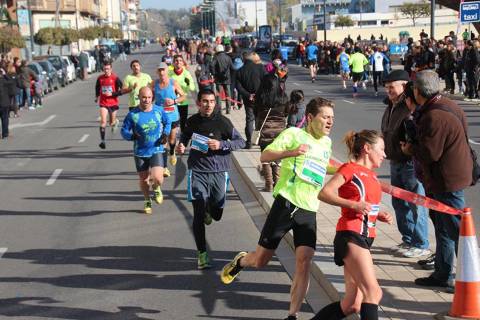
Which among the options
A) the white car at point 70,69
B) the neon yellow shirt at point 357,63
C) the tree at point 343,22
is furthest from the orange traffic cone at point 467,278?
the tree at point 343,22

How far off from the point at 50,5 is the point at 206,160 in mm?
92255

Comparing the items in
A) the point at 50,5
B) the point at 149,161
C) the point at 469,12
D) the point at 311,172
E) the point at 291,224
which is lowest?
the point at 149,161

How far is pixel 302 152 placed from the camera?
586cm

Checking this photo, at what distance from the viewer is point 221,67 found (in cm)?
2230

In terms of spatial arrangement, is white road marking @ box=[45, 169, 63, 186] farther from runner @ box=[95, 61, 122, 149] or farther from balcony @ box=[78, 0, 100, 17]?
balcony @ box=[78, 0, 100, 17]

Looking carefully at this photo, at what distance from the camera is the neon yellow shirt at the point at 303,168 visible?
20.0 ft

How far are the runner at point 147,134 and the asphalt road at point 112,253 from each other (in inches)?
24.7

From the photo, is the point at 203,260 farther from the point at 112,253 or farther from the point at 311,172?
the point at 311,172

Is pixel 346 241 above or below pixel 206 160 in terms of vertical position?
below

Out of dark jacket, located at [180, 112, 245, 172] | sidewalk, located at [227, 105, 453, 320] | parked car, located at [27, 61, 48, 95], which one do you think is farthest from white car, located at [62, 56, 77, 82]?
dark jacket, located at [180, 112, 245, 172]

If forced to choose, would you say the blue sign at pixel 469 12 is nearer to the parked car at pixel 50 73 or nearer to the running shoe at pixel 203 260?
the running shoe at pixel 203 260

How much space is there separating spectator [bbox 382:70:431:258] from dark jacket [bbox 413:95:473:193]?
1.02m

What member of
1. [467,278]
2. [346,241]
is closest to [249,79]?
[467,278]

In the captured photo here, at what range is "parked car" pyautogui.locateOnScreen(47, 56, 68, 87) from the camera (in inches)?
1726
